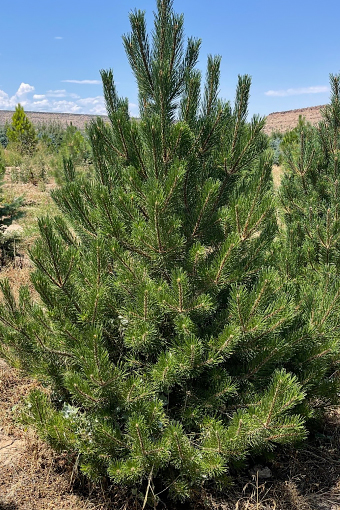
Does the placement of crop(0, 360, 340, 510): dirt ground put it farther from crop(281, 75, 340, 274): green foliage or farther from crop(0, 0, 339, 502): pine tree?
crop(281, 75, 340, 274): green foliage

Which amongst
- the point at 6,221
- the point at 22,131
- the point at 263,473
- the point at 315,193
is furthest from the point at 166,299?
the point at 22,131

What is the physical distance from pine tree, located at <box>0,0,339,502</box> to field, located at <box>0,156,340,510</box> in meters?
0.26

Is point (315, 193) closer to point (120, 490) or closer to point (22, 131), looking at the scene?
point (120, 490)

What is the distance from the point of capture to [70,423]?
7.61 ft

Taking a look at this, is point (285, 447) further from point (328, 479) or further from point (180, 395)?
point (180, 395)

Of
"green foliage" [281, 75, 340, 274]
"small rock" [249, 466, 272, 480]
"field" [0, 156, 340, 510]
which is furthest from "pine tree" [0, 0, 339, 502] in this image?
"green foliage" [281, 75, 340, 274]

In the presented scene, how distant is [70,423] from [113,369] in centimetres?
52

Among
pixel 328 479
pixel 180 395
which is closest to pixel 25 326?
pixel 180 395

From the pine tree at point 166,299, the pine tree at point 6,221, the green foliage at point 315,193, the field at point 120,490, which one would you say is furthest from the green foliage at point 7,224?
the green foliage at point 315,193

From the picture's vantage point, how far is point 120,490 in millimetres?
2512

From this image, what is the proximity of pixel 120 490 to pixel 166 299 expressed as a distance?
4.59 ft

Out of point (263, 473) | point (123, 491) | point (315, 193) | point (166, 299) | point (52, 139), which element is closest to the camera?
point (166, 299)

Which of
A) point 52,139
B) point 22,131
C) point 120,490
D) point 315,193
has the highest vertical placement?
point 52,139

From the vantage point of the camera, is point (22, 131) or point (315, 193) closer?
point (315, 193)
